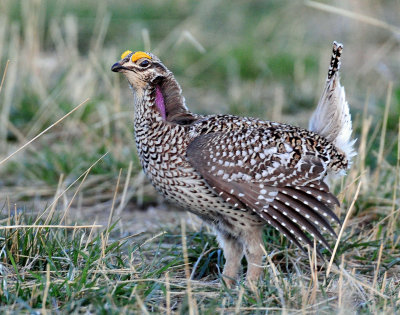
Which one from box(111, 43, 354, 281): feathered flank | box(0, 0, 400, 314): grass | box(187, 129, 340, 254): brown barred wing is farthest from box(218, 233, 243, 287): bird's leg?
box(187, 129, 340, 254): brown barred wing

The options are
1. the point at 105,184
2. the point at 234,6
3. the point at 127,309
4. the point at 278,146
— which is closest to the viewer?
the point at 127,309

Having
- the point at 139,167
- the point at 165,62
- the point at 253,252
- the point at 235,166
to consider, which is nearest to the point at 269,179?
the point at 235,166

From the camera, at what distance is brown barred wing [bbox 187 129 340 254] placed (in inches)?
161

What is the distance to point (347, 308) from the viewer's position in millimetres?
3574

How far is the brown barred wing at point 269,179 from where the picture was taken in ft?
13.4

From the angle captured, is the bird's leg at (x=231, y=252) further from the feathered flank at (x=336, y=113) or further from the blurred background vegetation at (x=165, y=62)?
the blurred background vegetation at (x=165, y=62)

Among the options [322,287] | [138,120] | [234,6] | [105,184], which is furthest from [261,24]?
[322,287]

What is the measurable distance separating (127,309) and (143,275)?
0.39 m

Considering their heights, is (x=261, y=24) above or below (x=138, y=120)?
above

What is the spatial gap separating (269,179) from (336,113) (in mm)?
838

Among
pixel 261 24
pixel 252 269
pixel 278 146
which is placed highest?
pixel 261 24

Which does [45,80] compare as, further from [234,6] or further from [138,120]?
[234,6]

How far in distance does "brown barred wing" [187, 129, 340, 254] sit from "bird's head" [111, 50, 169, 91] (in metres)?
0.56

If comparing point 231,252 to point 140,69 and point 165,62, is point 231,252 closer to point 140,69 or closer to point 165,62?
point 140,69
